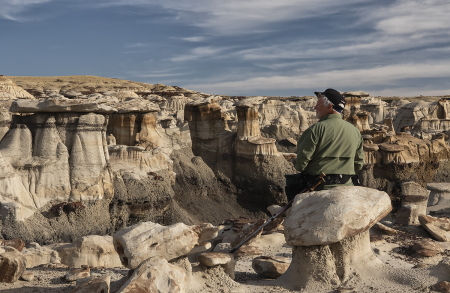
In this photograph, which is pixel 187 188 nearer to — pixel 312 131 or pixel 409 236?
pixel 409 236

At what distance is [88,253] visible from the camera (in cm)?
769

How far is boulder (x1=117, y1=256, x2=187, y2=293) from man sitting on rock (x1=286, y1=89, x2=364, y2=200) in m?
1.67

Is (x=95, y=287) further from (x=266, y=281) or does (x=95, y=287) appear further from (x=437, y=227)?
(x=437, y=227)

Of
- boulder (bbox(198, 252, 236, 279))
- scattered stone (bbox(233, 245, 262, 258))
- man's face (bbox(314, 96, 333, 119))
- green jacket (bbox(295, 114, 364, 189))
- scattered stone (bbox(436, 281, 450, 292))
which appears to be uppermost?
man's face (bbox(314, 96, 333, 119))

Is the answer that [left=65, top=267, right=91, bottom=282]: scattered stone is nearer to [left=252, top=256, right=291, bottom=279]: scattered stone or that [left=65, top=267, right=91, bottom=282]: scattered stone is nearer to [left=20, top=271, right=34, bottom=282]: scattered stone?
[left=20, top=271, right=34, bottom=282]: scattered stone

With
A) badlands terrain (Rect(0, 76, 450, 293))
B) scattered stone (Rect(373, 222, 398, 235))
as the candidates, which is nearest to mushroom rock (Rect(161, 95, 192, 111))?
badlands terrain (Rect(0, 76, 450, 293))

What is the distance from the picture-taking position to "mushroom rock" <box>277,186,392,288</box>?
4.25 metres

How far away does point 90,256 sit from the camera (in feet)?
25.2

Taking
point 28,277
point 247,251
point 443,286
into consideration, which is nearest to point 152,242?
point 28,277

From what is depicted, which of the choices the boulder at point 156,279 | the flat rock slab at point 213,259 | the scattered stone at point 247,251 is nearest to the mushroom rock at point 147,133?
the scattered stone at point 247,251

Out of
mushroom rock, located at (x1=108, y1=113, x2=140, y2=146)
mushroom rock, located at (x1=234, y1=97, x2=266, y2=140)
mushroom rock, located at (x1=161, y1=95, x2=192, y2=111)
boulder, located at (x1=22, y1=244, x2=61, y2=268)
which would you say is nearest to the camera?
boulder, located at (x1=22, y1=244, x2=61, y2=268)

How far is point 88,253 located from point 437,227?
19.1 ft

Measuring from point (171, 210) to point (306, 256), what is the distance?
42.5 ft

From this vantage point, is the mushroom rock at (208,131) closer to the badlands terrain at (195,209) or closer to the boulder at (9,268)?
the badlands terrain at (195,209)
